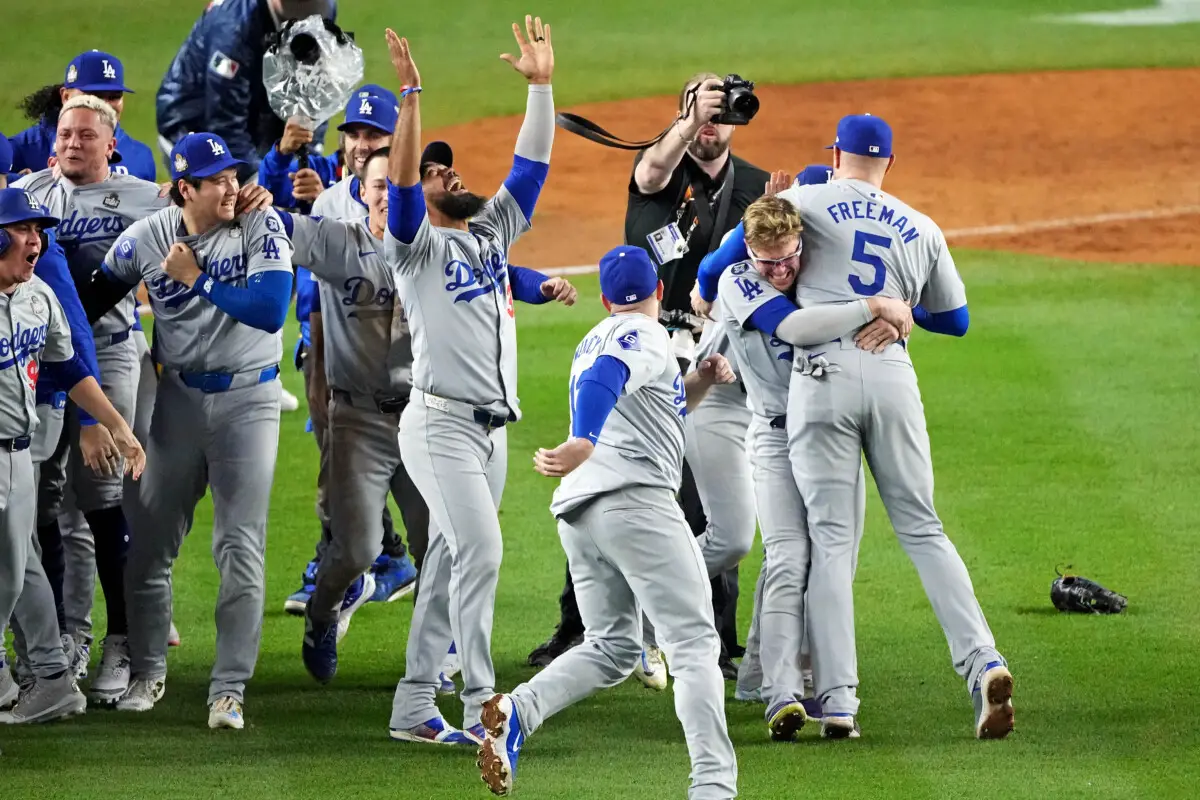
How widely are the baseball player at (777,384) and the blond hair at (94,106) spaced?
2.17 meters

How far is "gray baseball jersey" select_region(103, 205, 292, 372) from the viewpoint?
220 inches

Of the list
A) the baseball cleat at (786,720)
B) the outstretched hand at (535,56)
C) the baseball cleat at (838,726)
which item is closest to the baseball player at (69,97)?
the outstretched hand at (535,56)

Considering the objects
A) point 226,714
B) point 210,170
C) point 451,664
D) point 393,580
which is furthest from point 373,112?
point 393,580

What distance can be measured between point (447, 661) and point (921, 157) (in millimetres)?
11576

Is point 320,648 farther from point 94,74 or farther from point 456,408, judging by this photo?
point 94,74

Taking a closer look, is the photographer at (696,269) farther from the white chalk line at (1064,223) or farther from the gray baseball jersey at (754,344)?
the white chalk line at (1064,223)

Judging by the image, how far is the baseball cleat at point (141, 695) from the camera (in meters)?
5.77

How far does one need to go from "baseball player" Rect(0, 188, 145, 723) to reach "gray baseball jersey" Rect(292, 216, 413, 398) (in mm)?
789

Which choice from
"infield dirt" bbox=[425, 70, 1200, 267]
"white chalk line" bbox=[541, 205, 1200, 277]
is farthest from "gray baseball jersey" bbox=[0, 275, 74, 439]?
"white chalk line" bbox=[541, 205, 1200, 277]

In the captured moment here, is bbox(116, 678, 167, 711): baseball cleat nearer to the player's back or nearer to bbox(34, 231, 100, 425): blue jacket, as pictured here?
bbox(34, 231, 100, 425): blue jacket

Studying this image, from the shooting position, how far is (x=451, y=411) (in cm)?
531

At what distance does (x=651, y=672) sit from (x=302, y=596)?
5.66 ft

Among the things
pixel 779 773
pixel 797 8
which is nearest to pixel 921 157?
pixel 797 8

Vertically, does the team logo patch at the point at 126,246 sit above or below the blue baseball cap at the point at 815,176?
below
